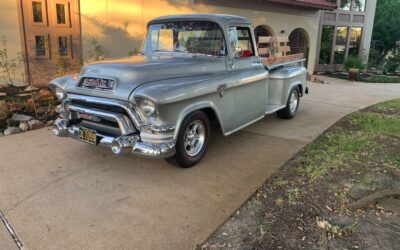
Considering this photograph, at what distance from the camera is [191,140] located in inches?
180

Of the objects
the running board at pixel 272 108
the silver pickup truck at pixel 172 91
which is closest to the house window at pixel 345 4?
the running board at pixel 272 108

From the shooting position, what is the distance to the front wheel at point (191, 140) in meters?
4.21

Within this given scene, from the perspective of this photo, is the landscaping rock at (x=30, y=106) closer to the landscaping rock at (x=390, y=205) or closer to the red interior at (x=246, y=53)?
the red interior at (x=246, y=53)

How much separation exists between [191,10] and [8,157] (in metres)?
7.42

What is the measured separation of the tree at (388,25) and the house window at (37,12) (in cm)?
2392

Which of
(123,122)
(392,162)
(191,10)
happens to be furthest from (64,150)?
(191,10)

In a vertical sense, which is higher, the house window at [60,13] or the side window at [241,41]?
the house window at [60,13]

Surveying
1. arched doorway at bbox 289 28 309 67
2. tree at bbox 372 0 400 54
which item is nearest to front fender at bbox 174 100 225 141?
arched doorway at bbox 289 28 309 67

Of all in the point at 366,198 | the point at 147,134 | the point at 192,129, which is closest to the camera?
the point at 366,198

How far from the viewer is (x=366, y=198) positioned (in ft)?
11.6

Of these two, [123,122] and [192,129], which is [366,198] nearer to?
[192,129]

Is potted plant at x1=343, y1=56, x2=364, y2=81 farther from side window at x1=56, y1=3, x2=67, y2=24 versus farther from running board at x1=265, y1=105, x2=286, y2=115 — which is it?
side window at x1=56, y1=3, x2=67, y2=24

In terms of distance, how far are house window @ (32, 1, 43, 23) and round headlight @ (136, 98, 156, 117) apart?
5.62 meters

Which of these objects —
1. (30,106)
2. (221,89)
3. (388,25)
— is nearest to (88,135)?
(221,89)
